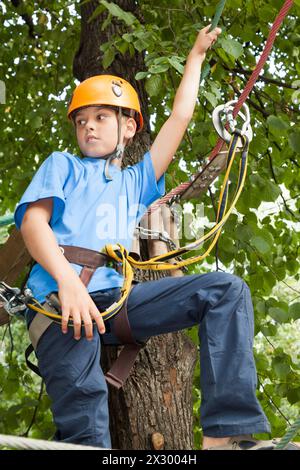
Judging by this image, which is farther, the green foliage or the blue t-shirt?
the green foliage

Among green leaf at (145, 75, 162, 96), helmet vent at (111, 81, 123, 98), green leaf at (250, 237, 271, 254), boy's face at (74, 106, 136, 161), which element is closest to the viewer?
boy's face at (74, 106, 136, 161)

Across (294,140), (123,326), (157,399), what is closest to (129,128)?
(123,326)

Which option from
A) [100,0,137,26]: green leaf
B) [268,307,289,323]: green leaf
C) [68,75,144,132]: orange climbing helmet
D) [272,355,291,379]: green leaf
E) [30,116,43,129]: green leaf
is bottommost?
[272,355,291,379]: green leaf

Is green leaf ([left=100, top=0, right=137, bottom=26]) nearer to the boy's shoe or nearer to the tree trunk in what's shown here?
the tree trunk

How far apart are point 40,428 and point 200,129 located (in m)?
2.19

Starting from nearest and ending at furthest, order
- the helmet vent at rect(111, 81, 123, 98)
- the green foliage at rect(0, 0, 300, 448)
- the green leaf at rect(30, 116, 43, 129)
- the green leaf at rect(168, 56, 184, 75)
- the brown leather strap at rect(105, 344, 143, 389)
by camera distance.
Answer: the brown leather strap at rect(105, 344, 143, 389), the helmet vent at rect(111, 81, 123, 98), the green leaf at rect(168, 56, 184, 75), the green foliage at rect(0, 0, 300, 448), the green leaf at rect(30, 116, 43, 129)

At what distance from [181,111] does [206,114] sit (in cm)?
233

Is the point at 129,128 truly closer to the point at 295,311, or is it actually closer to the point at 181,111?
the point at 181,111

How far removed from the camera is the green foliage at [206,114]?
425 centimetres

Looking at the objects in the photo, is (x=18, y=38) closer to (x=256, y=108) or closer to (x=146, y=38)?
(x=256, y=108)

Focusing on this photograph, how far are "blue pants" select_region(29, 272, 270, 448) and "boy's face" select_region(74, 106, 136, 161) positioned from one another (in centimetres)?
59

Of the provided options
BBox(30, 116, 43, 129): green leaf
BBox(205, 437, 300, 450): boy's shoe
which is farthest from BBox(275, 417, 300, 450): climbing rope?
BBox(30, 116, 43, 129): green leaf

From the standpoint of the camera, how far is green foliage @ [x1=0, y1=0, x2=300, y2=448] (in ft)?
13.9
